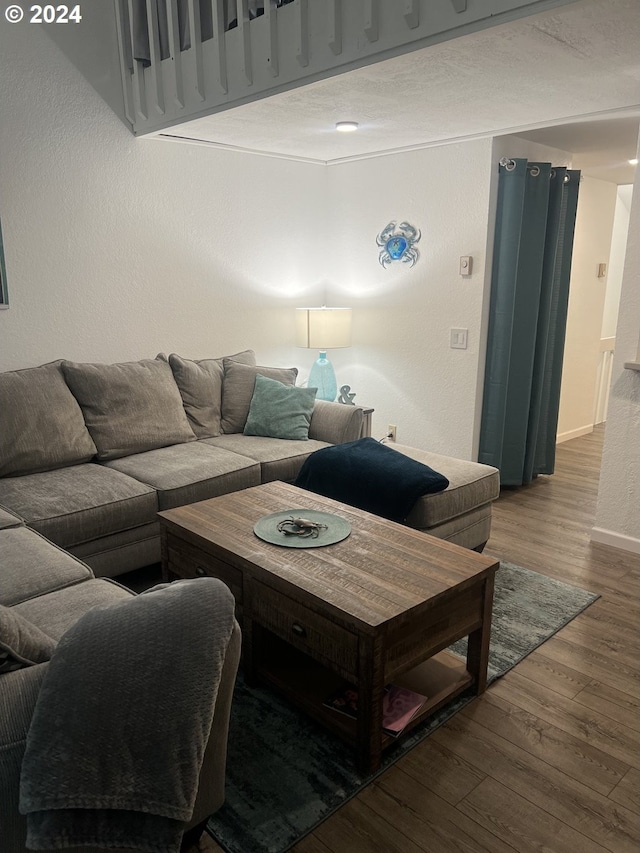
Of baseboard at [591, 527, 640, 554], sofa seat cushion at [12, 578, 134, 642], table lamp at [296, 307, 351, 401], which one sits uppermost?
table lamp at [296, 307, 351, 401]

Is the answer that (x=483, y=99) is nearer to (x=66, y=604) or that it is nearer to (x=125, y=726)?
(x=66, y=604)

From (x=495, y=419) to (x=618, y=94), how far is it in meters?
1.88

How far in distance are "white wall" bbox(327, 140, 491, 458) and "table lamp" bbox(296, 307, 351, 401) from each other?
292 millimetres

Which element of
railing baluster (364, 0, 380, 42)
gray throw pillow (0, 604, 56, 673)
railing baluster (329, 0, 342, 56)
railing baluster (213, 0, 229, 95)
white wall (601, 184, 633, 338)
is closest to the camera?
gray throw pillow (0, 604, 56, 673)

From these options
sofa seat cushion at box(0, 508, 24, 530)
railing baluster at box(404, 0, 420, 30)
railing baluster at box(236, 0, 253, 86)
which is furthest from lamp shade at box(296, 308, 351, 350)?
sofa seat cushion at box(0, 508, 24, 530)

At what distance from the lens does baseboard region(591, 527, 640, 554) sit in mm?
3295

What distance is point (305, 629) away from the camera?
74.2 inches

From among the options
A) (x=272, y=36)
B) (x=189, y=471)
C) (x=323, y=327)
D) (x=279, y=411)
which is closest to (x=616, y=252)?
(x=323, y=327)

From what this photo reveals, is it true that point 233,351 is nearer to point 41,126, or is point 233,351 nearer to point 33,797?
point 41,126

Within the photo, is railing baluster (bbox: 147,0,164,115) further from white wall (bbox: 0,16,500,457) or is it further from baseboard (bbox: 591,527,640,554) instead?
baseboard (bbox: 591,527,640,554)

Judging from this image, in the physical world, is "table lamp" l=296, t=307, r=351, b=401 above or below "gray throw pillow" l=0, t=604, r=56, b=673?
above

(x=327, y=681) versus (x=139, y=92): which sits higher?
(x=139, y=92)

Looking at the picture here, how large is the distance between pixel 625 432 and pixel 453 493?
3.40 ft

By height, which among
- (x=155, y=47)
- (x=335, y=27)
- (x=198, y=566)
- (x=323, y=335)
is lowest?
(x=198, y=566)
